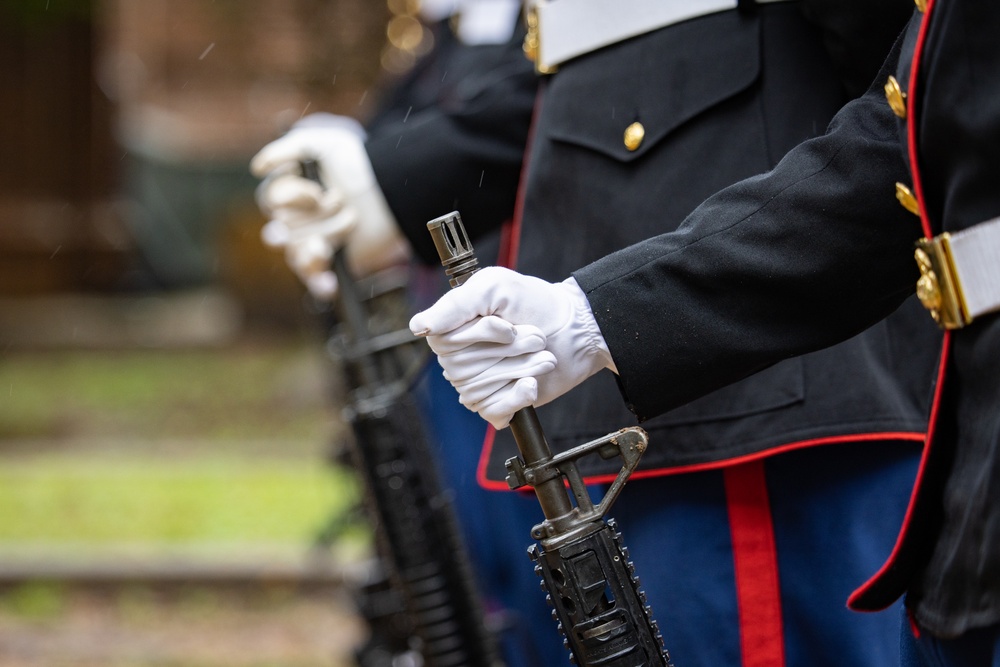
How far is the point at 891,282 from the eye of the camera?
1.36 metres

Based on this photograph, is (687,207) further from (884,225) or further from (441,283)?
(441,283)

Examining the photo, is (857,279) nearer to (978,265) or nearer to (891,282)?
→ (891,282)

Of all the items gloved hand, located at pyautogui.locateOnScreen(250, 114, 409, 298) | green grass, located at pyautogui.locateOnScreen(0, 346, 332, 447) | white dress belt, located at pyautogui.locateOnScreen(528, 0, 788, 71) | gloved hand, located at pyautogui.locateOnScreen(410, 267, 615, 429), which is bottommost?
gloved hand, located at pyautogui.locateOnScreen(410, 267, 615, 429)

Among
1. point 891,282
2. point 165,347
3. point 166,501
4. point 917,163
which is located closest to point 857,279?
point 891,282

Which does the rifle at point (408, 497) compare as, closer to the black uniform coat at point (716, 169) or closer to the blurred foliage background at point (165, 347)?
the black uniform coat at point (716, 169)

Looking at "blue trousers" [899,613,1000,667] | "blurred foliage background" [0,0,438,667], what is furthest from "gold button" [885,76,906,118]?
"blurred foliage background" [0,0,438,667]

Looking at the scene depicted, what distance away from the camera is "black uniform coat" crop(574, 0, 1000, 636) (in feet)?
3.68

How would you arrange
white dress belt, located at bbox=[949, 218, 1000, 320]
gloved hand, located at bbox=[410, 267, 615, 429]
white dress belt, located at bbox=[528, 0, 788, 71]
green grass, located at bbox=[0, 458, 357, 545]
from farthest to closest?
green grass, located at bbox=[0, 458, 357, 545] → white dress belt, located at bbox=[528, 0, 788, 71] → gloved hand, located at bbox=[410, 267, 615, 429] → white dress belt, located at bbox=[949, 218, 1000, 320]

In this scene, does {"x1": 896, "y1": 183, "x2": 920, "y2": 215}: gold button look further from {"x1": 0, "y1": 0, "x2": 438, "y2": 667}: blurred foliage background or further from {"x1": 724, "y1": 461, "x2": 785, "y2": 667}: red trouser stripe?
{"x1": 0, "y1": 0, "x2": 438, "y2": 667}: blurred foliage background

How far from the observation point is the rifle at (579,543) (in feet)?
4.47

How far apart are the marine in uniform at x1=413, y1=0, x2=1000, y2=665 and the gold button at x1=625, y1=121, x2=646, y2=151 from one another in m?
0.32

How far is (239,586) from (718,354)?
372 centimetres

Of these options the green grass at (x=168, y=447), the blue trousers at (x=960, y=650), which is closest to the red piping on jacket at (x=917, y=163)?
the blue trousers at (x=960, y=650)

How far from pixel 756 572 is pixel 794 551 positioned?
0.05 m
